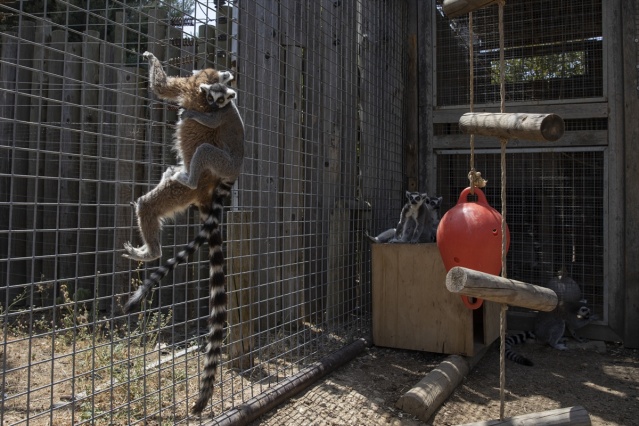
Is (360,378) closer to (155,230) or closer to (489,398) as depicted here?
(489,398)

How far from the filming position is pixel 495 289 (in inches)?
113

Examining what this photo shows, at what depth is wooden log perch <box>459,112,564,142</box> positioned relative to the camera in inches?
116

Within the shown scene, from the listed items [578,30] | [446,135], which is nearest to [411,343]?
[446,135]

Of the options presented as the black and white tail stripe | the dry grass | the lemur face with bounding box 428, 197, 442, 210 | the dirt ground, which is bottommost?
the dirt ground

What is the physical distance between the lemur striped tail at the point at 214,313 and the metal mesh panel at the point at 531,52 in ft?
17.0

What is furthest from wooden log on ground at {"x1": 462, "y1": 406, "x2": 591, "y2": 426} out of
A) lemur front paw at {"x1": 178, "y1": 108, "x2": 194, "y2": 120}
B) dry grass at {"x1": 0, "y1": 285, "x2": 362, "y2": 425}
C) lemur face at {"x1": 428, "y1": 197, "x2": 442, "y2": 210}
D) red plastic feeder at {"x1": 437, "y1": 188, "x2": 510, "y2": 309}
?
lemur face at {"x1": 428, "y1": 197, "x2": 442, "y2": 210}

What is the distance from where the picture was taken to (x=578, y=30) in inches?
283

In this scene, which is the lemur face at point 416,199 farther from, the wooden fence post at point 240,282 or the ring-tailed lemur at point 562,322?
the wooden fence post at point 240,282

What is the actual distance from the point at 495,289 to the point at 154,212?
2.19 metres

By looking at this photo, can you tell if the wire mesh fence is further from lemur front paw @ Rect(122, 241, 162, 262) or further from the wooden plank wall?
lemur front paw @ Rect(122, 241, 162, 262)

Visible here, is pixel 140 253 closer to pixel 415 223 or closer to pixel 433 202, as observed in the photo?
pixel 415 223

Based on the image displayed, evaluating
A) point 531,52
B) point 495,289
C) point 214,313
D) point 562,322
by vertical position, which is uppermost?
point 531,52

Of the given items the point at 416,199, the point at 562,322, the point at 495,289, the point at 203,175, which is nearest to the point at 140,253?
the point at 203,175

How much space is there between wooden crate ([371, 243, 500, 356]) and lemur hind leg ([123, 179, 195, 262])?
3.33 metres
